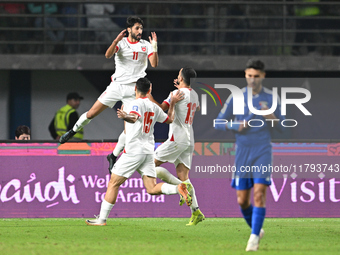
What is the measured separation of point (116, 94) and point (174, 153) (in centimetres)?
132

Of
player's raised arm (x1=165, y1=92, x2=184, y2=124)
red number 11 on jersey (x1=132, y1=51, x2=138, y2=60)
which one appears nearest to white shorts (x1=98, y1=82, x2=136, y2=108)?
red number 11 on jersey (x1=132, y1=51, x2=138, y2=60)

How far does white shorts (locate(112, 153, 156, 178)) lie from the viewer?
937cm

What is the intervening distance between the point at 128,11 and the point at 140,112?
9988 millimetres

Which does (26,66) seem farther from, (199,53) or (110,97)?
(110,97)

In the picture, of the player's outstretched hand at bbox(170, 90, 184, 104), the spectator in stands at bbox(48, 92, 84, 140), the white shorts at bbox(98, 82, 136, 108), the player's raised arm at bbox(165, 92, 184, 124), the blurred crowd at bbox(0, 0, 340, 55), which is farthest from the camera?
the blurred crowd at bbox(0, 0, 340, 55)

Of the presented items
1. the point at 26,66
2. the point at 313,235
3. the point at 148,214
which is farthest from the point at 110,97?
the point at 26,66

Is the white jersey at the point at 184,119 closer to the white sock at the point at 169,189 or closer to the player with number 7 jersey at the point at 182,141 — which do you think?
the player with number 7 jersey at the point at 182,141

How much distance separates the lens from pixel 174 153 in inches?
403

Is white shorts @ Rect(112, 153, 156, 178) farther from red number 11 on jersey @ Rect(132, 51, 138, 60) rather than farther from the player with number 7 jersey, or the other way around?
red number 11 on jersey @ Rect(132, 51, 138, 60)

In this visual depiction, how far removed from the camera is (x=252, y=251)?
6871mm

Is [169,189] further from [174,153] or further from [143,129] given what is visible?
[174,153]

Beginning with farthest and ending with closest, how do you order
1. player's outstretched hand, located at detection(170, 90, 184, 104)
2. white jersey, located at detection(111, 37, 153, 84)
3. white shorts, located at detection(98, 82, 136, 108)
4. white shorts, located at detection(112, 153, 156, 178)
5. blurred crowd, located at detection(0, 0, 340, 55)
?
blurred crowd, located at detection(0, 0, 340, 55) < white jersey, located at detection(111, 37, 153, 84) < white shorts, located at detection(98, 82, 136, 108) < player's outstretched hand, located at detection(170, 90, 184, 104) < white shorts, located at detection(112, 153, 156, 178)

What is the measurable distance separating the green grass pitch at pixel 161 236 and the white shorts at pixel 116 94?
1905 millimetres

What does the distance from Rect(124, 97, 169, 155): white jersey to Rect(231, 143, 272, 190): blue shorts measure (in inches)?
99.2
